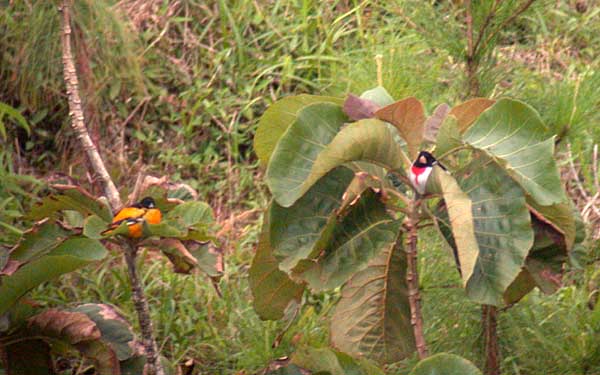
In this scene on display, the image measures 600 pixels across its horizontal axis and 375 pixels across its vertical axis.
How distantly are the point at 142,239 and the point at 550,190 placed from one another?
1.00 metres

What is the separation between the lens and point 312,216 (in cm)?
242

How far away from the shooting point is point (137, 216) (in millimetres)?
2621

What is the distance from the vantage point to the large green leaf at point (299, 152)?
226cm

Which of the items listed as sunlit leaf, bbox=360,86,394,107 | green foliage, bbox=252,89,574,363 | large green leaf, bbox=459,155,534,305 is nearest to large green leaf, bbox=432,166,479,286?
green foliage, bbox=252,89,574,363

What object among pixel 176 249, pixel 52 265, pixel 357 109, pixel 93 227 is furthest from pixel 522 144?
pixel 52 265

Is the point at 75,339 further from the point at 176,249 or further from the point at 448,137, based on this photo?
the point at 448,137

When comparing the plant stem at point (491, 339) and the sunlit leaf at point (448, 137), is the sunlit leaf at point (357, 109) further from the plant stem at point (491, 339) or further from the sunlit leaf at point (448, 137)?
the plant stem at point (491, 339)

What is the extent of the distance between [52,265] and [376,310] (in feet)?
2.78

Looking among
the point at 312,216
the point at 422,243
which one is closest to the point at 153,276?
the point at 422,243

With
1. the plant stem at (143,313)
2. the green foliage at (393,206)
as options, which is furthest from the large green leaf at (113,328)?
the green foliage at (393,206)

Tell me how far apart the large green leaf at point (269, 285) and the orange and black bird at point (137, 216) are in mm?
278

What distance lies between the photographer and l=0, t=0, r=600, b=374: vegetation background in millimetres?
3072

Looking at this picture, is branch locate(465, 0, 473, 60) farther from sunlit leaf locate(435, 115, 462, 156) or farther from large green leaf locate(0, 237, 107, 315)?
large green leaf locate(0, 237, 107, 315)

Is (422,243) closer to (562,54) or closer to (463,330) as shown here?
(463,330)
